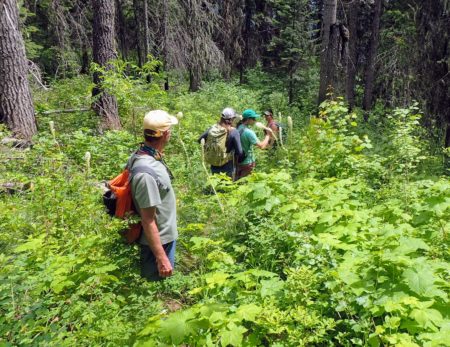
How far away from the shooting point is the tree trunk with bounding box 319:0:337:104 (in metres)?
8.02

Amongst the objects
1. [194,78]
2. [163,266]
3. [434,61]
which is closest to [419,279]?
[163,266]

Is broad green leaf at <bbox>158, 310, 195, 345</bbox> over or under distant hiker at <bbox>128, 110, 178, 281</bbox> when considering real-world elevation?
under

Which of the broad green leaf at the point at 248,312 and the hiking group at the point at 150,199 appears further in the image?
the hiking group at the point at 150,199

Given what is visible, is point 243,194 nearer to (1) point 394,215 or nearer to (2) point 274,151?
(1) point 394,215

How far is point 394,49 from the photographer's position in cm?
1141

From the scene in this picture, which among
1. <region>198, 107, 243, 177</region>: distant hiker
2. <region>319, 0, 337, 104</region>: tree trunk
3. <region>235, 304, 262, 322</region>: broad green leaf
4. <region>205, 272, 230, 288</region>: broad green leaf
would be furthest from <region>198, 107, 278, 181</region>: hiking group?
<region>319, 0, 337, 104</region>: tree trunk

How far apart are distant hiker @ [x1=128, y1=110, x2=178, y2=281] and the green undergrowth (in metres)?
0.19

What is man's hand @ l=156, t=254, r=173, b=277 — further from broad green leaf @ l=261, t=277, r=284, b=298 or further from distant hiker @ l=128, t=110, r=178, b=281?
broad green leaf @ l=261, t=277, r=284, b=298

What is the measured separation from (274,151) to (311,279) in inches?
182

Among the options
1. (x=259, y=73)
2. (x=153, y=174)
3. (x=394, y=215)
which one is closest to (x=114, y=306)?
(x=153, y=174)

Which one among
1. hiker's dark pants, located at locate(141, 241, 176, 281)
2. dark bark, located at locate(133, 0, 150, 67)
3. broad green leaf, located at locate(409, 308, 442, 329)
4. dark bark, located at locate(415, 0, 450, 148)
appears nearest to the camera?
broad green leaf, located at locate(409, 308, 442, 329)

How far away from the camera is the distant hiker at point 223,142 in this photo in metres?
5.39

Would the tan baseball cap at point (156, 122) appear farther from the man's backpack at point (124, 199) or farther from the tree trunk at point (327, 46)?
the tree trunk at point (327, 46)

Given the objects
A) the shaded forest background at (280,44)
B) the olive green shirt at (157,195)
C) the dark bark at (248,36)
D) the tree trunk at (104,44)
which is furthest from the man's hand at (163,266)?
the dark bark at (248,36)
